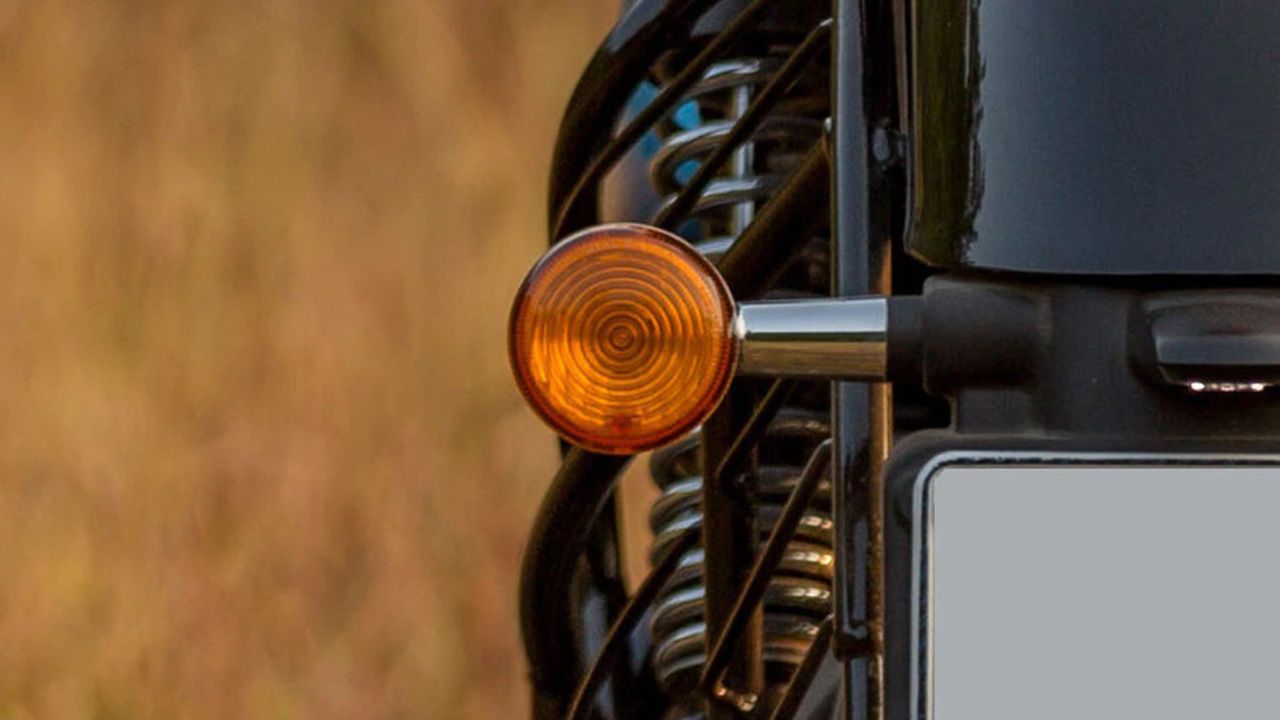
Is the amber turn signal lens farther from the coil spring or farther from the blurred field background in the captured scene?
the blurred field background

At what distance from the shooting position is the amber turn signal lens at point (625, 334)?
135cm

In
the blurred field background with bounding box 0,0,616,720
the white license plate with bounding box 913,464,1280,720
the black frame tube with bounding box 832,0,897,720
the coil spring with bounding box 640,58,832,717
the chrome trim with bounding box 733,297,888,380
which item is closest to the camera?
the white license plate with bounding box 913,464,1280,720

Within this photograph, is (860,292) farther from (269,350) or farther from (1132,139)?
(269,350)

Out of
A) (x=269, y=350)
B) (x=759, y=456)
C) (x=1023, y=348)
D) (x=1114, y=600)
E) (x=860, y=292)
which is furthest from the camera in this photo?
(x=269, y=350)

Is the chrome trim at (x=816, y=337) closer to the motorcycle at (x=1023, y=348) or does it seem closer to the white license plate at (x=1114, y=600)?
the motorcycle at (x=1023, y=348)

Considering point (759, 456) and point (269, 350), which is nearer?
point (759, 456)

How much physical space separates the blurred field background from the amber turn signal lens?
3.30m


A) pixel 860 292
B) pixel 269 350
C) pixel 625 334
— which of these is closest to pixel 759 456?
pixel 860 292

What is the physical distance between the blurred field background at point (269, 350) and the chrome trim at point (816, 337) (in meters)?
3.34

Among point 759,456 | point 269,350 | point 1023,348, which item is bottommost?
point 269,350

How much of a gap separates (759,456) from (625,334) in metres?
0.75

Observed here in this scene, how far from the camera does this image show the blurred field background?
4.75m

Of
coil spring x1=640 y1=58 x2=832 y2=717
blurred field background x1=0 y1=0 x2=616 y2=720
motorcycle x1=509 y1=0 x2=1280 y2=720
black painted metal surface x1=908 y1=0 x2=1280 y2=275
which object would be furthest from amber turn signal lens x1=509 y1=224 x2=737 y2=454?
blurred field background x1=0 y1=0 x2=616 y2=720

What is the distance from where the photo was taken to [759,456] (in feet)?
6.88
